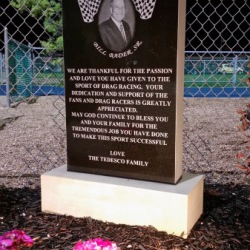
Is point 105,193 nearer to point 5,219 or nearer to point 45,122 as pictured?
point 5,219

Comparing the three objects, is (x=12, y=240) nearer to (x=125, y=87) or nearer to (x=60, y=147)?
(x=125, y=87)

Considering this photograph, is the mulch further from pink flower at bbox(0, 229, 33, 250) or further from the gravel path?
pink flower at bbox(0, 229, 33, 250)

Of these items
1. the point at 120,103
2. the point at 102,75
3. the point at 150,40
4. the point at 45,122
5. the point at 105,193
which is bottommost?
the point at 45,122

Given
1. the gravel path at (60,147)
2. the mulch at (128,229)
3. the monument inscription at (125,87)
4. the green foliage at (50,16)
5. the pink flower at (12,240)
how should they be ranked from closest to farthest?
the pink flower at (12,240), the mulch at (128,229), the monument inscription at (125,87), the gravel path at (60,147), the green foliage at (50,16)

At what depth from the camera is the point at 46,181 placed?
2.41 metres

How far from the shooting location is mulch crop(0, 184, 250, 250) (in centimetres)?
201

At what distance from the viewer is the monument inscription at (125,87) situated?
6.95ft

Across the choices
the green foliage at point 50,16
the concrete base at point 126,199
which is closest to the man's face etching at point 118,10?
the concrete base at point 126,199

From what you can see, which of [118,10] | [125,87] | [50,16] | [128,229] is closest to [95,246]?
[128,229]

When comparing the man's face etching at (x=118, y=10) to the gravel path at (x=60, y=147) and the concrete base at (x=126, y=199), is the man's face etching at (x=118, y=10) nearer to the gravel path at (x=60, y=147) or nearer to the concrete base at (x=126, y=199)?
the concrete base at (x=126, y=199)

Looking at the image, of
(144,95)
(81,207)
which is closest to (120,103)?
(144,95)

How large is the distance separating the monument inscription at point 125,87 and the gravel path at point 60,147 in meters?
0.77

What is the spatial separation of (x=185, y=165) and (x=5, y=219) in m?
2.15

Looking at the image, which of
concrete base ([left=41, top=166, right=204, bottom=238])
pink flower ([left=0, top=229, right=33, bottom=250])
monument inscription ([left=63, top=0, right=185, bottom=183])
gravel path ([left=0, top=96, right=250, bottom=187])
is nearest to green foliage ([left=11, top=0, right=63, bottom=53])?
gravel path ([left=0, top=96, right=250, bottom=187])
